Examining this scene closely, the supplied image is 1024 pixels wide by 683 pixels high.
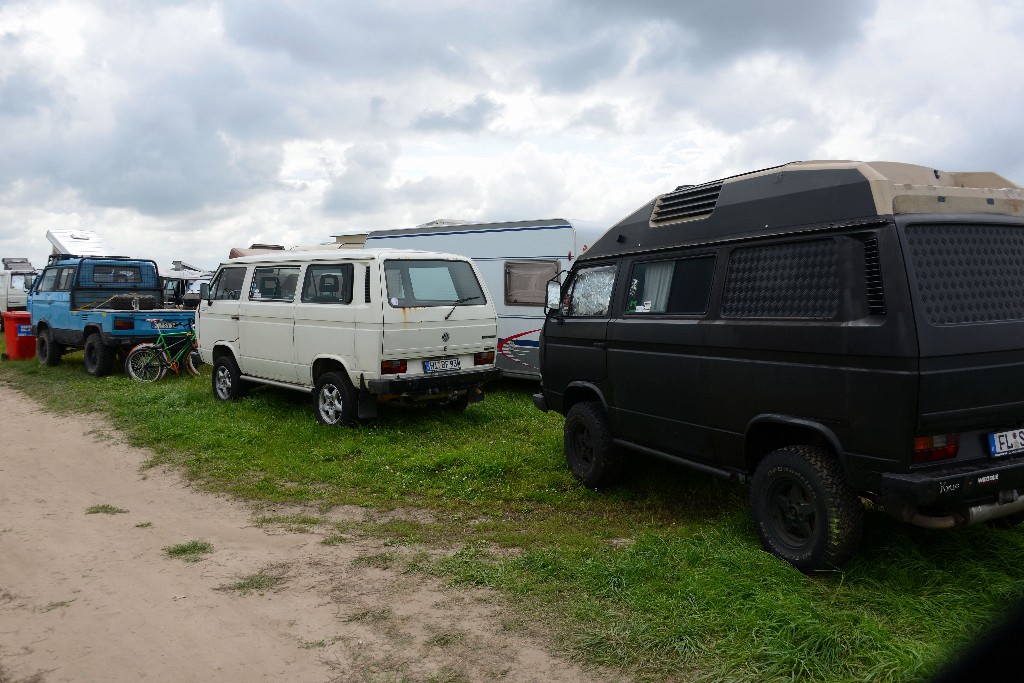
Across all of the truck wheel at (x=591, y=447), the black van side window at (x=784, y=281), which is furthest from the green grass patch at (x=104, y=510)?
the black van side window at (x=784, y=281)

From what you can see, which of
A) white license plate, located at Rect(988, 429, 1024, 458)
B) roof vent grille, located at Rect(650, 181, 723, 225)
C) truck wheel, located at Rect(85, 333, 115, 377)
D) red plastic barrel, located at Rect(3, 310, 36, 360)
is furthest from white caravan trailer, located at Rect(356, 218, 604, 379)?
red plastic barrel, located at Rect(3, 310, 36, 360)

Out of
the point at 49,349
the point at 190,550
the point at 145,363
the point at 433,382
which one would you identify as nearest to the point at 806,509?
the point at 190,550

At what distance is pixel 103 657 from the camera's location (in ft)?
12.3

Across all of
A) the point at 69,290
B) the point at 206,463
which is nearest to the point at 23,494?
the point at 206,463

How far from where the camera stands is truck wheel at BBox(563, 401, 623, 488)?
248 inches

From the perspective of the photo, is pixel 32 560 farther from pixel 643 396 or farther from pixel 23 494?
pixel 643 396

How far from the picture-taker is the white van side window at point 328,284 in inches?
342

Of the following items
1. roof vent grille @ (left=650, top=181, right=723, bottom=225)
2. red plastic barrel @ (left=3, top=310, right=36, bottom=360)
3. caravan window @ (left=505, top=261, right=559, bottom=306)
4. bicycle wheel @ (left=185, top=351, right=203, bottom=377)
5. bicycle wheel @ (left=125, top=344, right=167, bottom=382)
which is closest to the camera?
roof vent grille @ (left=650, top=181, right=723, bottom=225)

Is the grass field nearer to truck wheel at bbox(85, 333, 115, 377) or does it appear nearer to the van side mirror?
the van side mirror

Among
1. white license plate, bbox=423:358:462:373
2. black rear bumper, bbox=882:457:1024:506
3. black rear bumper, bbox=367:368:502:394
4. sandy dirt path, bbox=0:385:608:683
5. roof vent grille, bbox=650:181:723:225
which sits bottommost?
sandy dirt path, bbox=0:385:608:683

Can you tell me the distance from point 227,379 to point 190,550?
591 centimetres

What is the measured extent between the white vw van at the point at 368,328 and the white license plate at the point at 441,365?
0.04 ft

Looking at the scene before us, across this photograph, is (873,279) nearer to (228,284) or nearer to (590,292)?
(590,292)

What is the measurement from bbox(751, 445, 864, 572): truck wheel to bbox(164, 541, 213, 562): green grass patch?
370cm
